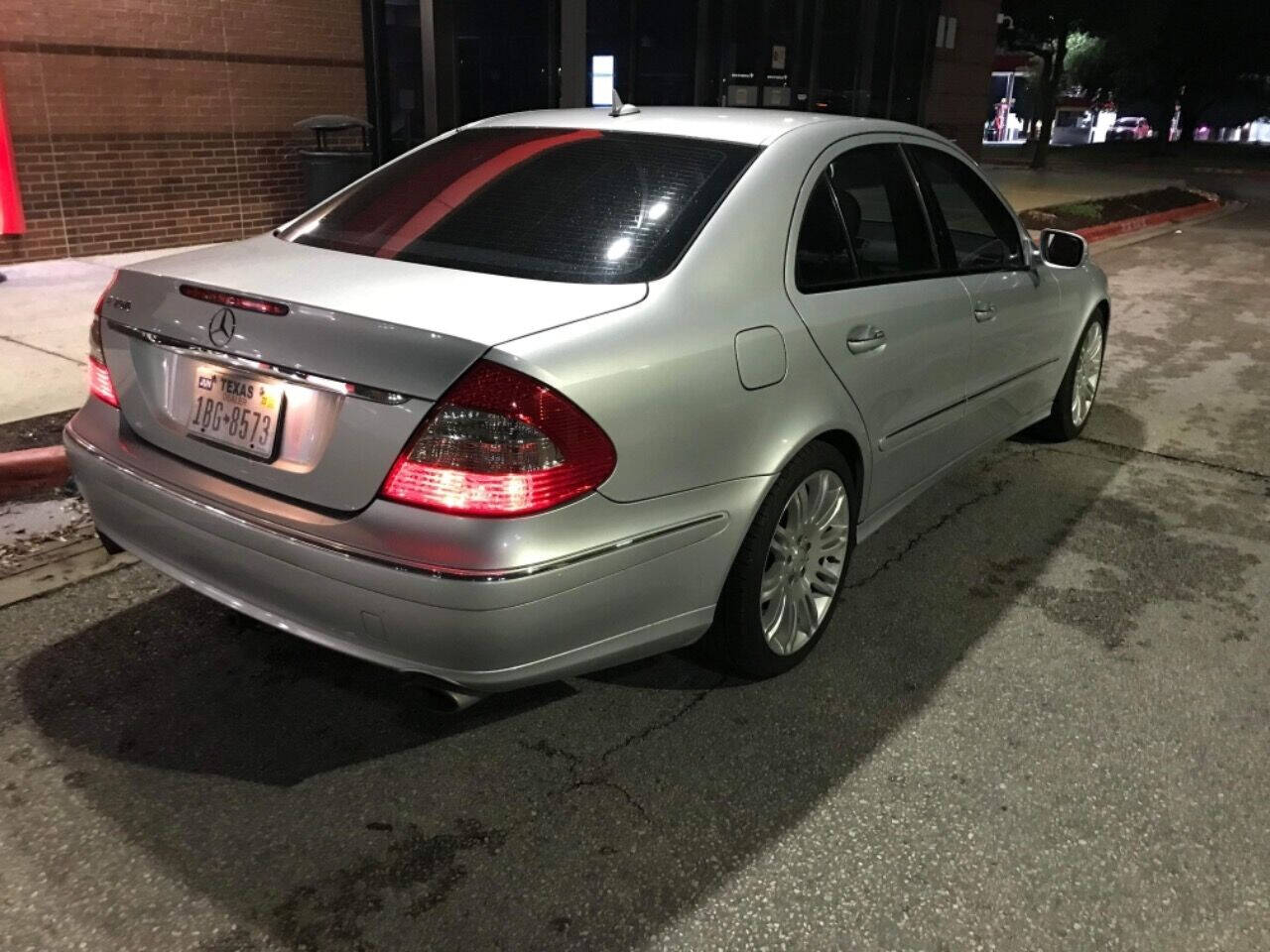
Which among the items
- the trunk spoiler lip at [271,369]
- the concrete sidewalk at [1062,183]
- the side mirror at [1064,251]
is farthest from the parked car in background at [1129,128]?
the trunk spoiler lip at [271,369]

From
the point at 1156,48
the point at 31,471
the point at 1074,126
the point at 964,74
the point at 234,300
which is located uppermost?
the point at 1156,48

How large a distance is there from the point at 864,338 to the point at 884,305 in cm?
20

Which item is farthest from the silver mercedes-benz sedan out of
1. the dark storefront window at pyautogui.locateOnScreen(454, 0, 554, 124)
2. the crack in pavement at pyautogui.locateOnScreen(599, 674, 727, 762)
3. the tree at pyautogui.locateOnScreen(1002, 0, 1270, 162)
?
the tree at pyautogui.locateOnScreen(1002, 0, 1270, 162)

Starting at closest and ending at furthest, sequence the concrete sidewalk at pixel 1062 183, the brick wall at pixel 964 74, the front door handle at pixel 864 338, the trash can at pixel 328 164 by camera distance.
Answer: the front door handle at pixel 864 338, the trash can at pixel 328 164, the concrete sidewalk at pixel 1062 183, the brick wall at pixel 964 74

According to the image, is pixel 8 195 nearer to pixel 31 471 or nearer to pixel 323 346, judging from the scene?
pixel 31 471

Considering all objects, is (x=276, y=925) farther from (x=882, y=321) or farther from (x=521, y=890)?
(x=882, y=321)

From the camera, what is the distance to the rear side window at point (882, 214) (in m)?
3.51

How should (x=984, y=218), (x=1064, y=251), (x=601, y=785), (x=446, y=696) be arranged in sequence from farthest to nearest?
1. (x=1064, y=251)
2. (x=984, y=218)
3. (x=601, y=785)
4. (x=446, y=696)

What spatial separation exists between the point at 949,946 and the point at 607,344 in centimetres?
149

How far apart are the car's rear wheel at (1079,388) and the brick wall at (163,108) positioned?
25.7ft

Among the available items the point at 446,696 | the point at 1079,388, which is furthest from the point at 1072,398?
the point at 446,696

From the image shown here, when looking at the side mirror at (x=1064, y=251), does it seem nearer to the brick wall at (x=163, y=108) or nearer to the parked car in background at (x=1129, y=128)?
the brick wall at (x=163, y=108)

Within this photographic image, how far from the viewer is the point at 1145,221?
51.9 feet

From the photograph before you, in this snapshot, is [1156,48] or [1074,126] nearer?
[1156,48]
